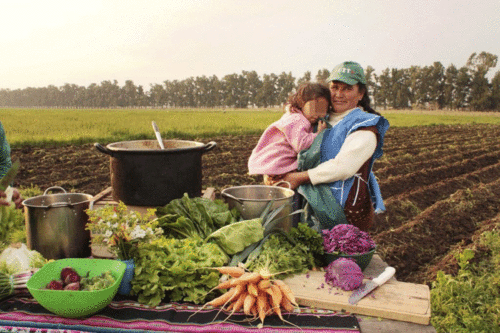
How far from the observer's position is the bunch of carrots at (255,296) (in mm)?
1769

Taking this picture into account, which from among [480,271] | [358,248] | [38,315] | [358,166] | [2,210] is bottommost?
[480,271]

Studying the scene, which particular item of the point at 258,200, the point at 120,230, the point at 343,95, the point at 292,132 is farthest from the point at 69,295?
the point at 343,95

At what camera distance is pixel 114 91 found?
123 m

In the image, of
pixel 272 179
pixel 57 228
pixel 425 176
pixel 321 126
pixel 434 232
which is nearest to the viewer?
pixel 57 228

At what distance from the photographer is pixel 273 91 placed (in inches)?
4099

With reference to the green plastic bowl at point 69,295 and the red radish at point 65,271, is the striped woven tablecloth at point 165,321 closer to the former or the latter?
the green plastic bowl at point 69,295

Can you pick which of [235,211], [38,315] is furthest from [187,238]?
[38,315]

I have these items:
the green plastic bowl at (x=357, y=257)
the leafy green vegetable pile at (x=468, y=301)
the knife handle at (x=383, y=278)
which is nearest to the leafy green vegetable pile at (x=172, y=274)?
the green plastic bowl at (x=357, y=257)

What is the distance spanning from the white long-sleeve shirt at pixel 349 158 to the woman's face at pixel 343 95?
35 cm

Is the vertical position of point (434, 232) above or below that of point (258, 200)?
below

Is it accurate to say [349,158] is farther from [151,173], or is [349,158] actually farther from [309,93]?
[151,173]

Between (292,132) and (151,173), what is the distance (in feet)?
3.26

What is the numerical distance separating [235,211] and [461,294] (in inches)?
146

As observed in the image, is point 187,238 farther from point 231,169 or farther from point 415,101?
point 415,101
